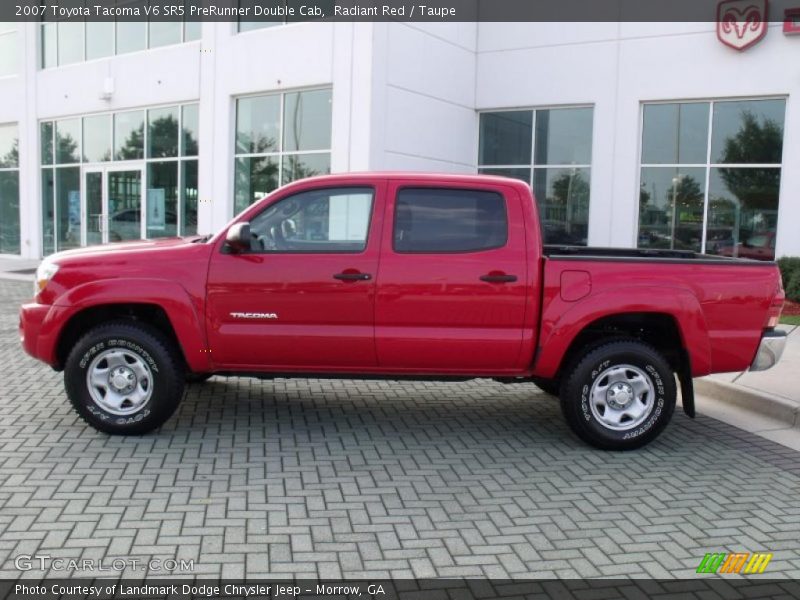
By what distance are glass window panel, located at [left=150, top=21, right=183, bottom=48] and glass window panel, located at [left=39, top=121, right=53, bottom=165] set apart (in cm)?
497

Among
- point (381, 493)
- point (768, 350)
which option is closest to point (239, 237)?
point (381, 493)

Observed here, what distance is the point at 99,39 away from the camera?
20.8m

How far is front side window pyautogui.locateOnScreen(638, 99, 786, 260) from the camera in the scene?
15305 millimetres

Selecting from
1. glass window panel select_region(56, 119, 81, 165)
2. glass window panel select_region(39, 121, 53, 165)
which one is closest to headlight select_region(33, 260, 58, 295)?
glass window panel select_region(56, 119, 81, 165)

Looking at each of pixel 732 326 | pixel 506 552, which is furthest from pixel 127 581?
pixel 732 326

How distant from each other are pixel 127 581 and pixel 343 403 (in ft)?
11.8

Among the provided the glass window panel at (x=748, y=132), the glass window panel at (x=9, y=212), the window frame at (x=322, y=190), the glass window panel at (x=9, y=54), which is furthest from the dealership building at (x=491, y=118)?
the window frame at (x=322, y=190)

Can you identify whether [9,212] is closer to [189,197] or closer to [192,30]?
[189,197]

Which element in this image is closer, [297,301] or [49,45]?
[297,301]

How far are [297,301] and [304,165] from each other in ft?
37.1

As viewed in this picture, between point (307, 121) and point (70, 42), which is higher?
point (70, 42)

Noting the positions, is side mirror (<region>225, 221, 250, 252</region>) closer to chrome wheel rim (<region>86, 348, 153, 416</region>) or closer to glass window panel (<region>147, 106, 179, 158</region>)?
chrome wheel rim (<region>86, 348, 153, 416</region>)

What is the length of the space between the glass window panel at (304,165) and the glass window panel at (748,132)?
797cm

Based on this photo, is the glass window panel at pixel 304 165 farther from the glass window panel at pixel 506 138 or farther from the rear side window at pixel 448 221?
the rear side window at pixel 448 221
